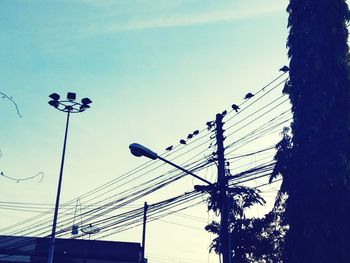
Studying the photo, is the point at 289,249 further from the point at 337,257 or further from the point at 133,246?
the point at 133,246

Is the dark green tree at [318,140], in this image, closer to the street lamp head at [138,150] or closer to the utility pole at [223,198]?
the utility pole at [223,198]

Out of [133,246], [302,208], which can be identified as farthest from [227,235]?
[133,246]

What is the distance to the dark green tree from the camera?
13.5 meters

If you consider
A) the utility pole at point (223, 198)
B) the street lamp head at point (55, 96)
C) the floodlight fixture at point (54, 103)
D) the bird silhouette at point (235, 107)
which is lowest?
the utility pole at point (223, 198)

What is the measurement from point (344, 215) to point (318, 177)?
158 centimetres

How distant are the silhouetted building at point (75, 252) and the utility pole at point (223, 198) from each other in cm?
3059

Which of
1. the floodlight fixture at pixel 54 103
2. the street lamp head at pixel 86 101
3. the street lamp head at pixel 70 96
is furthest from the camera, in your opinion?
the street lamp head at pixel 70 96

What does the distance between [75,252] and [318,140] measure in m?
33.9

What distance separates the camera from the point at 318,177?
1398 cm

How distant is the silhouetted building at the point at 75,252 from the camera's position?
1598 inches

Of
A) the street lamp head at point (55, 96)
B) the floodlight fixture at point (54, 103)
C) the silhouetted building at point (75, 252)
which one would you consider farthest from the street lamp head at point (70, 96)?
the silhouetted building at point (75, 252)

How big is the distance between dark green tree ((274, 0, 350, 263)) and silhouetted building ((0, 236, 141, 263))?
28.9 meters

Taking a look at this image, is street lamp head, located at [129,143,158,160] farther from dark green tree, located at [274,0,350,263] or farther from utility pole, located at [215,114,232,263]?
dark green tree, located at [274,0,350,263]

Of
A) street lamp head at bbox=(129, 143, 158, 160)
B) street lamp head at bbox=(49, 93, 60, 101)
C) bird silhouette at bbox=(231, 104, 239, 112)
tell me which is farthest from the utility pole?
street lamp head at bbox=(49, 93, 60, 101)
